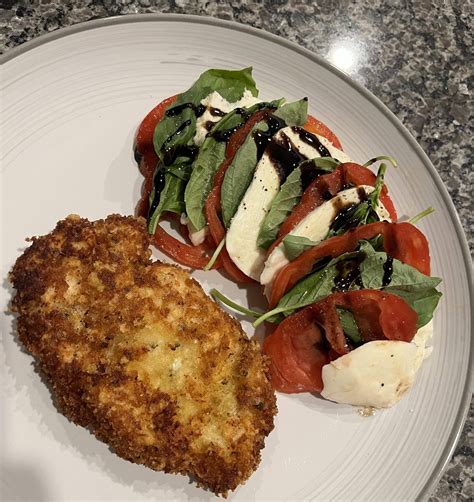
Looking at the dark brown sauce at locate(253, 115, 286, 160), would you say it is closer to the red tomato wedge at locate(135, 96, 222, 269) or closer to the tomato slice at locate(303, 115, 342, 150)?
the tomato slice at locate(303, 115, 342, 150)

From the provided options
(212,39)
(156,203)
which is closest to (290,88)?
(212,39)

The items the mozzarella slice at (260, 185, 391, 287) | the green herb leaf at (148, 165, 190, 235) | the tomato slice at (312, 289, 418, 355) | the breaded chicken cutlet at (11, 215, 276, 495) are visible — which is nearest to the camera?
the breaded chicken cutlet at (11, 215, 276, 495)

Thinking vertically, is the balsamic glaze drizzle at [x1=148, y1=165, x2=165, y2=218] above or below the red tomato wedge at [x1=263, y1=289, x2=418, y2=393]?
above

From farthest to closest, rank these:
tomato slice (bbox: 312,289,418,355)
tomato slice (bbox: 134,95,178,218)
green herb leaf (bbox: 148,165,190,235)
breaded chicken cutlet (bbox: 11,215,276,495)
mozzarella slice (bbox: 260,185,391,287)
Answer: tomato slice (bbox: 134,95,178,218)
green herb leaf (bbox: 148,165,190,235)
mozzarella slice (bbox: 260,185,391,287)
tomato slice (bbox: 312,289,418,355)
breaded chicken cutlet (bbox: 11,215,276,495)

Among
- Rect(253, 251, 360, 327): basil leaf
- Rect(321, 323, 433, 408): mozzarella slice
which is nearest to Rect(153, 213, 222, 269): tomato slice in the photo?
Rect(253, 251, 360, 327): basil leaf

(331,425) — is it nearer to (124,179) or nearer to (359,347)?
(359,347)

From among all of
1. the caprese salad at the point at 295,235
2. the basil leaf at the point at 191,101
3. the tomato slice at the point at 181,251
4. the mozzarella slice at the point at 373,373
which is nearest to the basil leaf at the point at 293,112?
the caprese salad at the point at 295,235

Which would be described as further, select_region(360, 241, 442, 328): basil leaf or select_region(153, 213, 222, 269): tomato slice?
select_region(153, 213, 222, 269): tomato slice
